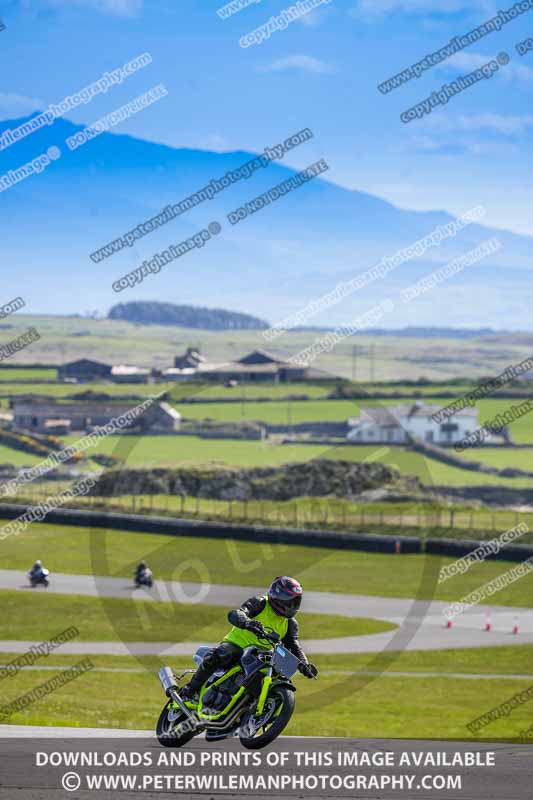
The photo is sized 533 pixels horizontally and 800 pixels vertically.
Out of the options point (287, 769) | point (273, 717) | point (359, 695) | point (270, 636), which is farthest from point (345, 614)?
point (273, 717)

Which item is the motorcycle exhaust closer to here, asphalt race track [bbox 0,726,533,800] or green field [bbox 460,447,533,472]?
asphalt race track [bbox 0,726,533,800]

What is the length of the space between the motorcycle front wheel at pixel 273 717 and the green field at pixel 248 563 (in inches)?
1289

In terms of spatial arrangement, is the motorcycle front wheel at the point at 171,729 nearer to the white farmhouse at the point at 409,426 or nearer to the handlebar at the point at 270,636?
the handlebar at the point at 270,636

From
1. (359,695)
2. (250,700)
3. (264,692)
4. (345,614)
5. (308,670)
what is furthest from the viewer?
(345,614)

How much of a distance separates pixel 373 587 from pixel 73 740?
1301 inches

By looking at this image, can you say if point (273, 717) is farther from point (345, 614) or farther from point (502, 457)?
point (502, 457)

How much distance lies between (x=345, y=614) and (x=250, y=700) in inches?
1159

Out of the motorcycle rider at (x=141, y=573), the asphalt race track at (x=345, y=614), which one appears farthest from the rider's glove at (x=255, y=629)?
the motorcycle rider at (x=141, y=573)

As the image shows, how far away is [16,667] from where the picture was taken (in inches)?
1300

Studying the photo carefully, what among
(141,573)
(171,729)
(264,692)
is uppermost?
(264,692)

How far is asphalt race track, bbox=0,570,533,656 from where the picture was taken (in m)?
37.8

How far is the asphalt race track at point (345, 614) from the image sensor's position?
37.8m

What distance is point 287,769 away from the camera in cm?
1552

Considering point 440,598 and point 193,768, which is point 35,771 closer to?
point 193,768
